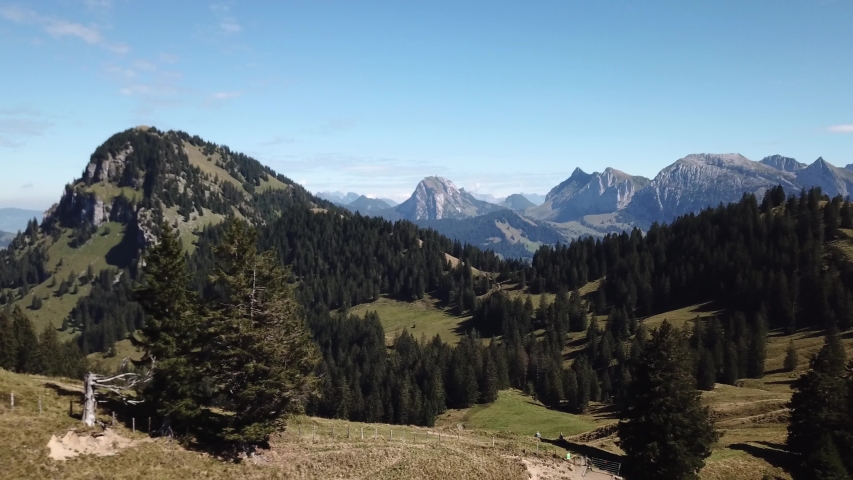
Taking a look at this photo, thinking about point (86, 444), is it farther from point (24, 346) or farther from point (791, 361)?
point (791, 361)

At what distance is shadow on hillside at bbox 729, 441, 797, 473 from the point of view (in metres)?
51.1

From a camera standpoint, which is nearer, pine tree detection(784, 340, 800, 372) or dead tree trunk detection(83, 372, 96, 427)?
dead tree trunk detection(83, 372, 96, 427)

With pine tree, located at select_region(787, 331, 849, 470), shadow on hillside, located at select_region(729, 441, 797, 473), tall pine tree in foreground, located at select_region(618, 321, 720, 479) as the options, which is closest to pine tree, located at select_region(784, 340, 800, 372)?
shadow on hillside, located at select_region(729, 441, 797, 473)

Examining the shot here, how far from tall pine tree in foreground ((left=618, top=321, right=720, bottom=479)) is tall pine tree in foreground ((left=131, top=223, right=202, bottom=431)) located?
3830 centimetres

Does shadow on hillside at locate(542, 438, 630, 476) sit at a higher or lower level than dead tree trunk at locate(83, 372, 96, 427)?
lower

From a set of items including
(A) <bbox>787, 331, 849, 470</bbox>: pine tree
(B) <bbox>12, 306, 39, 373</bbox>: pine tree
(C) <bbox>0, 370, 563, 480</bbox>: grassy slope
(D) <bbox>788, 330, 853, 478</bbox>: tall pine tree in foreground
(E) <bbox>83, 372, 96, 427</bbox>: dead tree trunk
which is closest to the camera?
(C) <bbox>0, 370, 563, 480</bbox>: grassy slope

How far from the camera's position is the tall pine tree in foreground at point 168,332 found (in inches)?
1420

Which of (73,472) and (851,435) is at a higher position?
(73,472)

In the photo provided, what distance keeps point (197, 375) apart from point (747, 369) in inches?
4553

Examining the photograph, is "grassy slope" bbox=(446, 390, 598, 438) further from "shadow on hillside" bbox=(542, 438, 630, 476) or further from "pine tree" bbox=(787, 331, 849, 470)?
"pine tree" bbox=(787, 331, 849, 470)

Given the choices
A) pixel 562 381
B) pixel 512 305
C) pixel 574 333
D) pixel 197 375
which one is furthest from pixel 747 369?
pixel 197 375

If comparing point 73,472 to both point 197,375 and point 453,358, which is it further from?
point 453,358

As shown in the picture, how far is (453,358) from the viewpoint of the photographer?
12388cm

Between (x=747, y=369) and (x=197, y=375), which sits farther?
(x=747, y=369)
